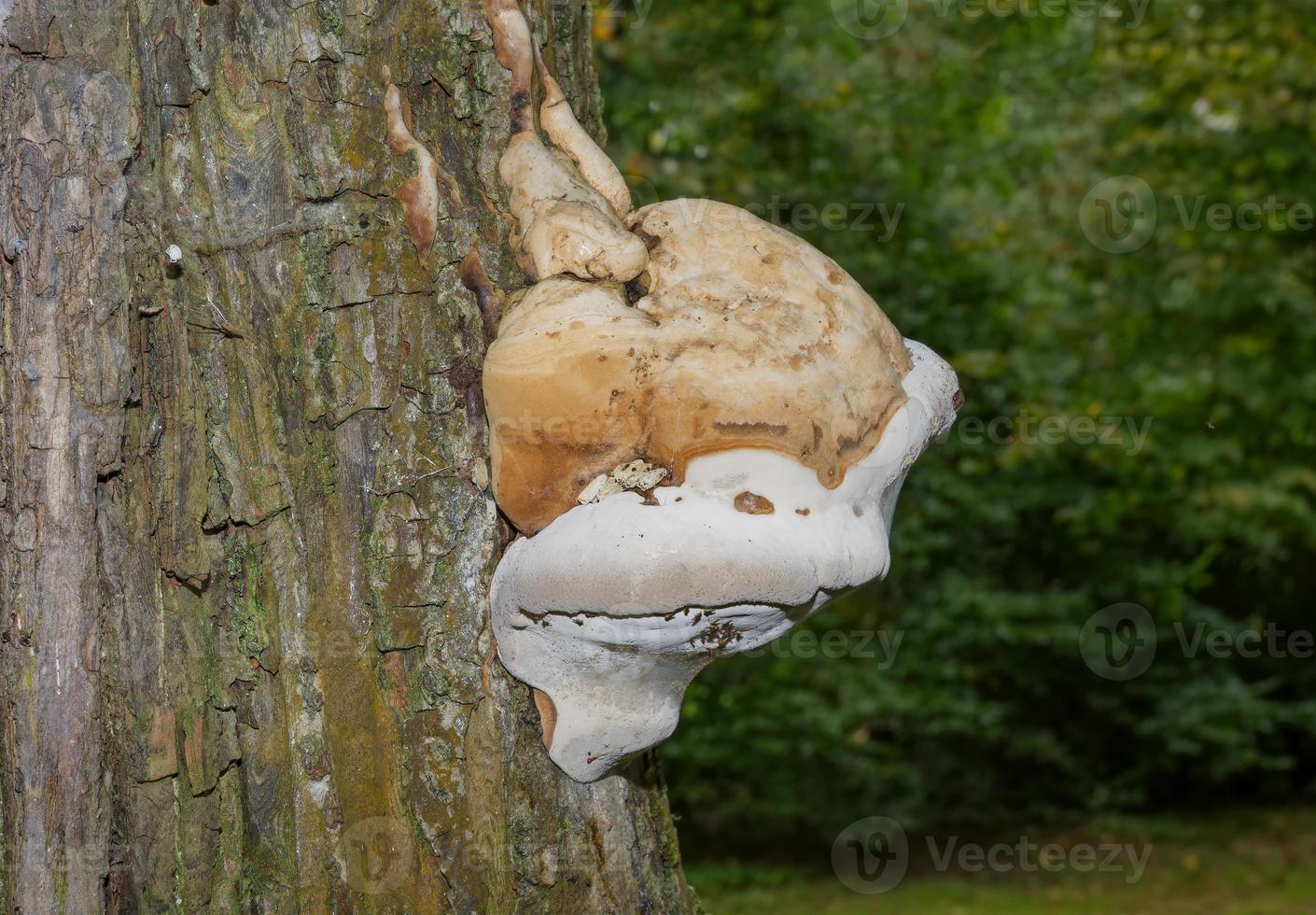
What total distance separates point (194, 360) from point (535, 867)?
946mm

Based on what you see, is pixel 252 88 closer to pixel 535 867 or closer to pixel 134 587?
pixel 134 587

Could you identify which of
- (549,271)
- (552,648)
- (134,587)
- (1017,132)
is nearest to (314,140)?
(549,271)

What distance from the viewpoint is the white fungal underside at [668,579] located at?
1571 millimetres

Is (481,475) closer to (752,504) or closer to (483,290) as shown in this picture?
(483,290)

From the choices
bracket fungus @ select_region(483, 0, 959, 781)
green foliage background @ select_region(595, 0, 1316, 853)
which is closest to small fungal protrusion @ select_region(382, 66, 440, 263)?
bracket fungus @ select_region(483, 0, 959, 781)

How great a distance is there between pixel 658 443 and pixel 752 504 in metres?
0.17

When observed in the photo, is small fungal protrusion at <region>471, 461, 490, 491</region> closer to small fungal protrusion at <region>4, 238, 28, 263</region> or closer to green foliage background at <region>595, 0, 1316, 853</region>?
small fungal protrusion at <region>4, 238, 28, 263</region>

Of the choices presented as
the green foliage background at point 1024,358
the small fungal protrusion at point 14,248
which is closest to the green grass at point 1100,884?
the green foliage background at point 1024,358

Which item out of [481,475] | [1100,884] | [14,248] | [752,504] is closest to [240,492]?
[481,475]

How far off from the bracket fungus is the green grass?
6.71m

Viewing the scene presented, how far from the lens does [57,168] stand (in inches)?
63.2

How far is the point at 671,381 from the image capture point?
1644 mm

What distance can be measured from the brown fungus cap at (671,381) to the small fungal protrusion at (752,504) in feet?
0.26

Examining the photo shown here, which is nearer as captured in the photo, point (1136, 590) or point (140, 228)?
point (140, 228)
